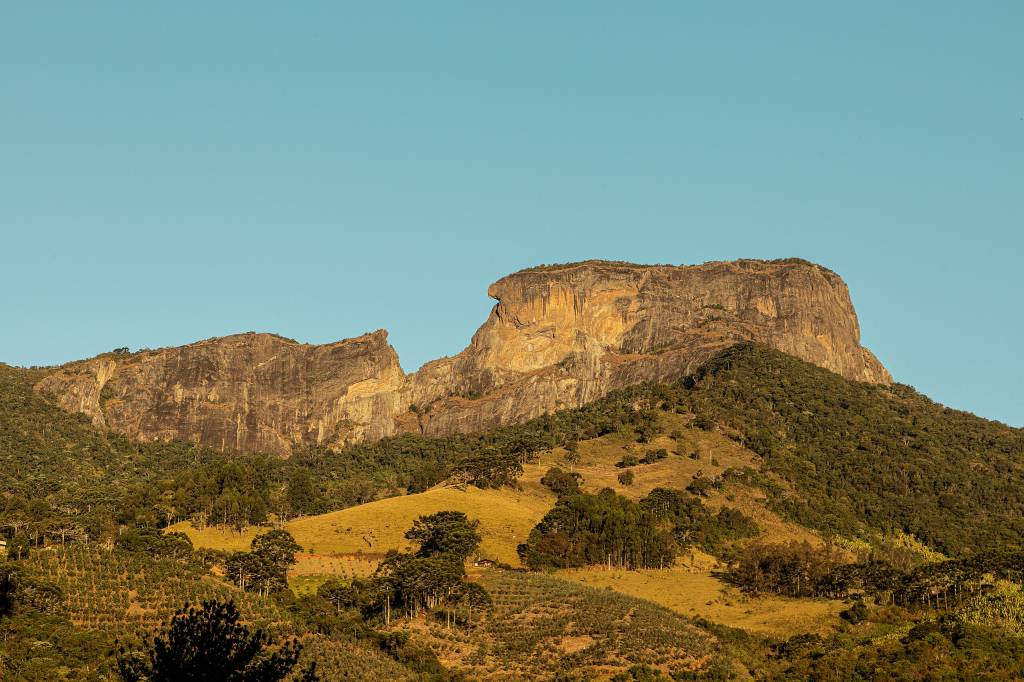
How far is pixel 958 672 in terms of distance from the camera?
79750mm

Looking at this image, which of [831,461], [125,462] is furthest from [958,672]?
[125,462]

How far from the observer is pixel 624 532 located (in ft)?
410

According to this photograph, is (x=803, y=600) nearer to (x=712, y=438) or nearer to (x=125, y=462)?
(x=712, y=438)

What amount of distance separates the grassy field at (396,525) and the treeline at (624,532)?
3091mm

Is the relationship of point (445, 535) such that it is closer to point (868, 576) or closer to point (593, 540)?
point (593, 540)

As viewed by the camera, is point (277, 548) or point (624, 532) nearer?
point (277, 548)

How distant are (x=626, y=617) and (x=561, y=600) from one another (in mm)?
6225

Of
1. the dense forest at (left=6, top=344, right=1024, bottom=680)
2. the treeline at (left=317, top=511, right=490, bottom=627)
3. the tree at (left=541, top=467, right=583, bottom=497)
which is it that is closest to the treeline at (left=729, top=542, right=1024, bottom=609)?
the dense forest at (left=6, top=344, right=1024, bottom=680)

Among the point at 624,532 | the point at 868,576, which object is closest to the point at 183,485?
the point at 624,532

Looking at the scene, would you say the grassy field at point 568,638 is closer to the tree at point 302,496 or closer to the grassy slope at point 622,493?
the grassy slope at point 622,493

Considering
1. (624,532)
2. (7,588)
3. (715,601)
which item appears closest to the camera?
(7,588)

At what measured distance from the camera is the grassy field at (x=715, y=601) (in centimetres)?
10038

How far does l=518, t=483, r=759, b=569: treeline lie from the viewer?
12150 cm

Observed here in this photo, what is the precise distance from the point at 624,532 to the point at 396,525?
22.3 metres
